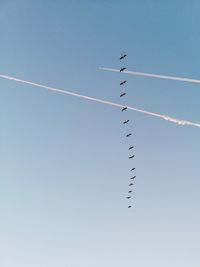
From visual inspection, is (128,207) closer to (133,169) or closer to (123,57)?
(133,169)

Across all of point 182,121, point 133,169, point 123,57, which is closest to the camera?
point 182,121

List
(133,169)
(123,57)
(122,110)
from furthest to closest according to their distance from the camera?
(133,169), (122,110), (123,57)

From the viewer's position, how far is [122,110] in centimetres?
11869

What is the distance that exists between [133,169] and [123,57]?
135ft

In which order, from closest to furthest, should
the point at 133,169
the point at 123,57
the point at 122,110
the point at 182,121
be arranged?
the point at 182,121 < the point at 123,57 < the point at 122,110 < the point at 133,169

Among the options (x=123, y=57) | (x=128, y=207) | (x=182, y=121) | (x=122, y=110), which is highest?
(x=123, y=57)

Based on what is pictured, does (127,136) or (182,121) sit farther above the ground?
(127,136)

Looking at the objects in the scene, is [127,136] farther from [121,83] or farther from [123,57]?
[123,57]

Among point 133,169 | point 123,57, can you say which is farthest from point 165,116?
point 133,169

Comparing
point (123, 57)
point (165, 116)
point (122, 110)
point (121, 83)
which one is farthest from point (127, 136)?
point (165, 116)

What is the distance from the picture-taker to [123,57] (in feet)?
357

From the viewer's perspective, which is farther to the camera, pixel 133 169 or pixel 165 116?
pixel 133 169

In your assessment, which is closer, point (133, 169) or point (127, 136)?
point (127, 136)

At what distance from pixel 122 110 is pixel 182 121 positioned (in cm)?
6600
